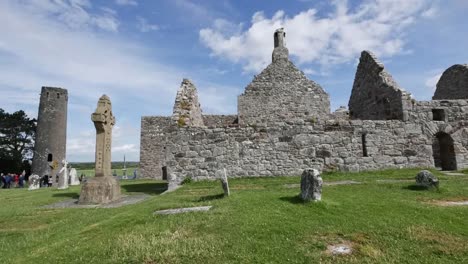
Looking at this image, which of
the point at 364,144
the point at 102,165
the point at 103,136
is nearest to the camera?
the point at 102,165

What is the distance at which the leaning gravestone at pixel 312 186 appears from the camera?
7.08m

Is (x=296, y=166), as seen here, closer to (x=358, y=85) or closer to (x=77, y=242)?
(x=358, y=85)

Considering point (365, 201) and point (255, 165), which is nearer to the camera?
point (365, 201)

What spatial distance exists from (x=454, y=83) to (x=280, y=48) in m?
10.9

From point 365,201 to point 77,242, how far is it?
20.0 feet

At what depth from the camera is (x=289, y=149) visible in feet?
45.6

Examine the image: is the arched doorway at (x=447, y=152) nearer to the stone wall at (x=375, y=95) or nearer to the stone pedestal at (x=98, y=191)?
the stone wall at (x=375, y=95)

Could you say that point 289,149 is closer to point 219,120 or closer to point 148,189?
point 148,189

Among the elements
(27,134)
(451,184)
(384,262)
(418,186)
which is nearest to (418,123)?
(451,184)

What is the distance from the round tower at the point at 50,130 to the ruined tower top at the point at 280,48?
112ft

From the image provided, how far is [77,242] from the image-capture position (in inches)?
222

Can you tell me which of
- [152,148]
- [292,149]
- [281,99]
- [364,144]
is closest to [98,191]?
[292,149]

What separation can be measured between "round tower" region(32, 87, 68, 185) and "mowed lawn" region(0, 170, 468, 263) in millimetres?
40834

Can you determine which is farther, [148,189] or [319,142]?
[148,189]
